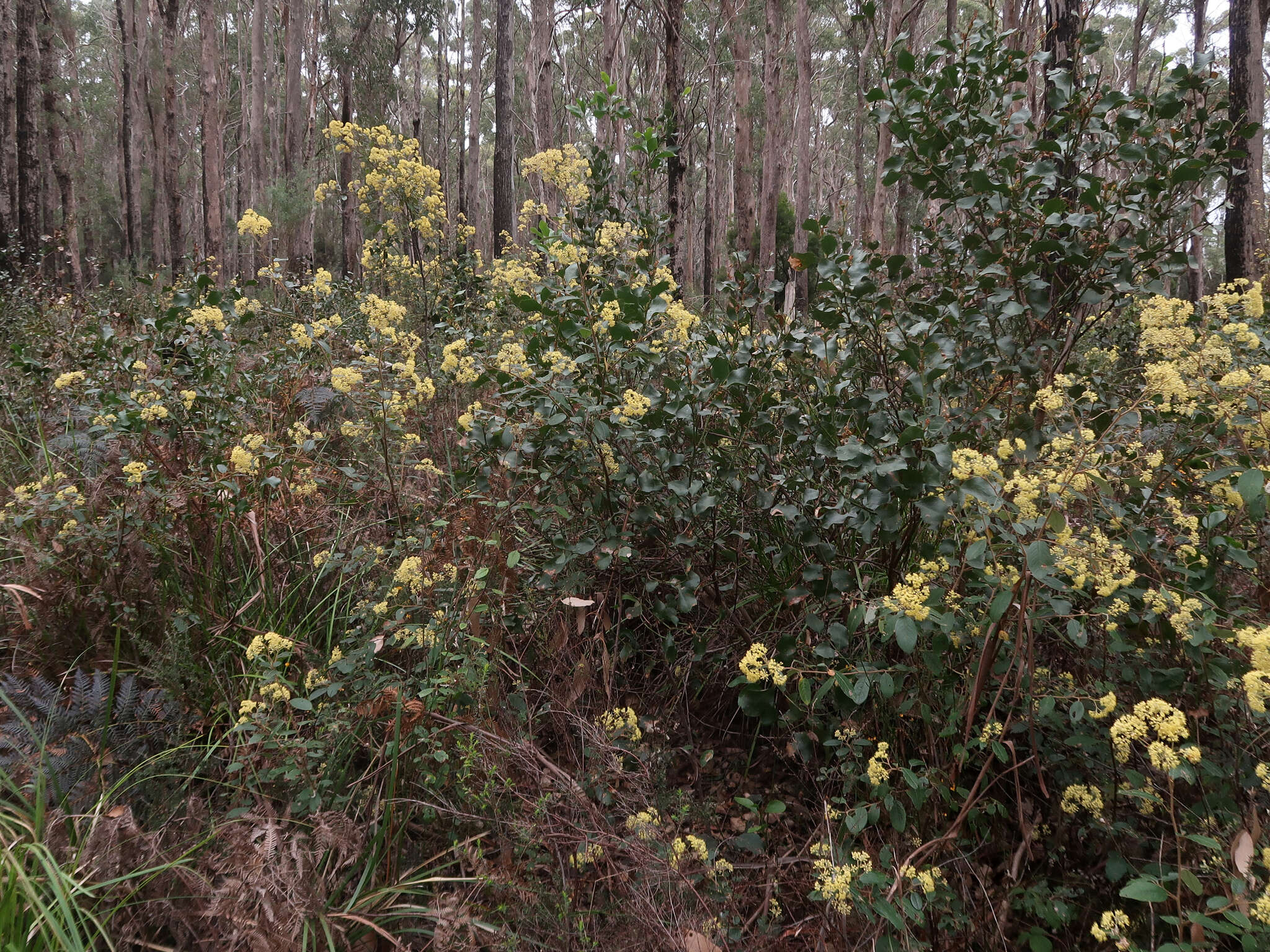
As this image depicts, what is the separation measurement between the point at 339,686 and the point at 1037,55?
8.82ft

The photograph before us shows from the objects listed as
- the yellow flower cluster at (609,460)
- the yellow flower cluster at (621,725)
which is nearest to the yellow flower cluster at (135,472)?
the yellow flower cluster at (609,460)

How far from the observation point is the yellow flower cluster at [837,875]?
1.50m

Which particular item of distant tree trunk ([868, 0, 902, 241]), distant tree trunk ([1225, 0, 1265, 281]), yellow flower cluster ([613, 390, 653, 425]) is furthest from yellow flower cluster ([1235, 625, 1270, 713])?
distant tree trunk ([1225, 0, 1265, 281])

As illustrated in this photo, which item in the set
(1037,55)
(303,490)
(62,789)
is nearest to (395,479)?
(303,490)

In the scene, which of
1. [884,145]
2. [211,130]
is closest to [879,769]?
[211,130]

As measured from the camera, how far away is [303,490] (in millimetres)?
2773

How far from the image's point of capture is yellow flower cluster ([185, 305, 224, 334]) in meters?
2.89

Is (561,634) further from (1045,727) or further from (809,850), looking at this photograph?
(1045,727)

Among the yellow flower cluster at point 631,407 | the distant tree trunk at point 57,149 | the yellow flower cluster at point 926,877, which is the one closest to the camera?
the yellow flower cluster at point 926,877

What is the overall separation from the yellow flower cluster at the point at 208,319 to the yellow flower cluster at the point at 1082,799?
3.21m

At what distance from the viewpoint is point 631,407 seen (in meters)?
2.14

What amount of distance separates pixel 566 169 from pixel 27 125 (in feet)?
26.4

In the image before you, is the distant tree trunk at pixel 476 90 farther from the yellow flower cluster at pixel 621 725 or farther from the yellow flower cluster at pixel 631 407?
the yellow flower cluster at pixel 621 725

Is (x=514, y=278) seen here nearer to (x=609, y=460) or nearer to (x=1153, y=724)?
(x=609, y=460)
